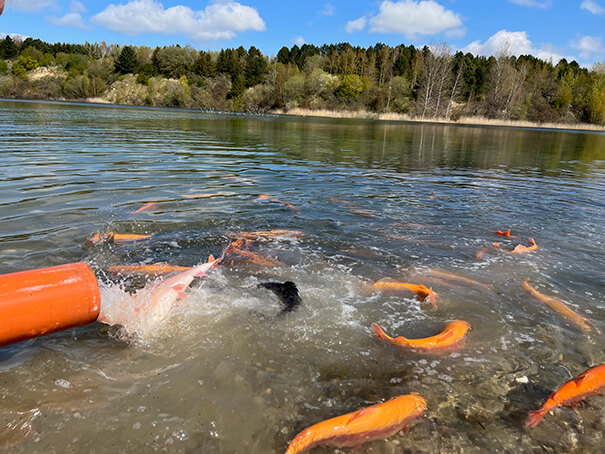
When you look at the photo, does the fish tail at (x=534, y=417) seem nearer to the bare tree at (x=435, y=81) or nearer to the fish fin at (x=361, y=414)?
the fish fin at (x=361, y=414)

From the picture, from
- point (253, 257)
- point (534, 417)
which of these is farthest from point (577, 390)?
point (253, 257)

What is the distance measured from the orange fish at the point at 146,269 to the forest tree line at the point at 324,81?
99.2 m

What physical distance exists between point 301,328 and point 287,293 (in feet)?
2.12

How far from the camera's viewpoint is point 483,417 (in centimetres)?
321

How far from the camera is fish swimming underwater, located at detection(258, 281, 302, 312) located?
4805 mm

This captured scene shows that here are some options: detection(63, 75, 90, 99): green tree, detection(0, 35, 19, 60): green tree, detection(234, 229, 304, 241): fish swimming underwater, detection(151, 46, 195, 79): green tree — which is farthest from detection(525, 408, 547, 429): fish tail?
detection(0, 35, 19, 60): green tree

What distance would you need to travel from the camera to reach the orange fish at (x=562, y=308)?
4.67 metres

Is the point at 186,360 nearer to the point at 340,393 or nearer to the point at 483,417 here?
the point at 340,393

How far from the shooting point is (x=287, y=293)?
194 inches

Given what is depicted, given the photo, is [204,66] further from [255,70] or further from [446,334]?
[446,334]

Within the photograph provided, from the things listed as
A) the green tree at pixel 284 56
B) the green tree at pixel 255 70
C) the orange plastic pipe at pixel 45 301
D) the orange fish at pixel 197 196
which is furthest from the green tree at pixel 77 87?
the orange plastic pipe at pixel 45 301

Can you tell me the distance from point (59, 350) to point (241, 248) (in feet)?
11.0

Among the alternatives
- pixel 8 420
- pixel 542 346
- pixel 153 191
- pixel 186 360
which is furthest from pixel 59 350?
pixel 153 191

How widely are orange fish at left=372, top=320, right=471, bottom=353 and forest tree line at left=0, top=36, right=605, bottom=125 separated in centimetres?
9919
